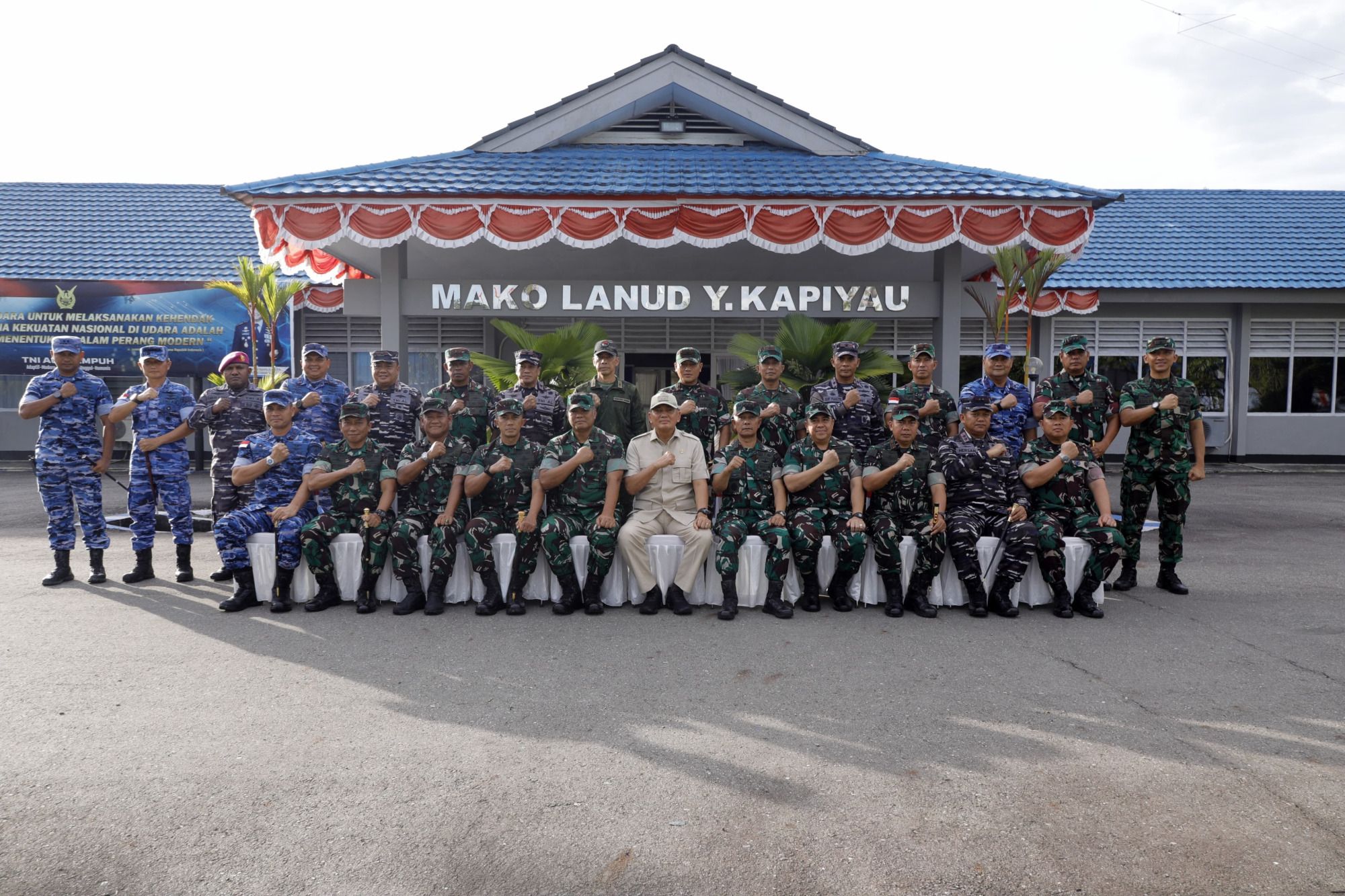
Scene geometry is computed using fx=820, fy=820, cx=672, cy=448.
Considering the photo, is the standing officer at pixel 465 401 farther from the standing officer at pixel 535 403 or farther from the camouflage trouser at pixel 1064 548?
the camouflage trouser at pixel 1064 548

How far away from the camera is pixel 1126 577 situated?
6328mm

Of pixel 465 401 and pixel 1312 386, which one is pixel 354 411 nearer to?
pixel 465 401

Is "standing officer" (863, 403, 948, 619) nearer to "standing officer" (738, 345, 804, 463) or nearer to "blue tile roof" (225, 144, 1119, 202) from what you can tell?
"standing officer" (738, 345, 804, 463)

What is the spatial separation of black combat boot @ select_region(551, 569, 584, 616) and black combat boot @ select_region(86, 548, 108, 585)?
12.0ft

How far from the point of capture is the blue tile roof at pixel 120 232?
15.2m

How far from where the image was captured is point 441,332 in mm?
14938

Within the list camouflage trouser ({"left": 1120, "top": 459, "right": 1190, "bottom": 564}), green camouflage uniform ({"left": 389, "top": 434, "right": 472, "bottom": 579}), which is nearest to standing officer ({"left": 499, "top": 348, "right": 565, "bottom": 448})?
green camouflage uniform ({"left": 389, "top": 434, "right": 472, "bottom": 579})

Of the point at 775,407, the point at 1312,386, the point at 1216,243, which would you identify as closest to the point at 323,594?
the point at 775,407

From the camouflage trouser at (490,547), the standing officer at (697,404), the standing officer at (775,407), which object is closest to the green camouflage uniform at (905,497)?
the standing officer at (775,407)

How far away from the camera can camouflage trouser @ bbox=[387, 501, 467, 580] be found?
5.55 meters

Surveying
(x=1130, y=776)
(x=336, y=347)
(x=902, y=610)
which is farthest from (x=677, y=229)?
(x=336, y=347)

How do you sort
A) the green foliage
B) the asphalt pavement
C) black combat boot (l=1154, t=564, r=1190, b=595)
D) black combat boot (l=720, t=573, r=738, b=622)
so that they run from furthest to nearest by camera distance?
the green foliage, black combat boot (l=1154, t=564, r=1190, b=595), black combat boot (l=720, t=573, r=738, b=622), the asphalt pavement

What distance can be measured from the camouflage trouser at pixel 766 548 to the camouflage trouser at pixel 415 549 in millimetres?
1824

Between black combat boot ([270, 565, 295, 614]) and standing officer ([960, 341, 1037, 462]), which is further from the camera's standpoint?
standing officer ([960, 341, 1037, 462])
